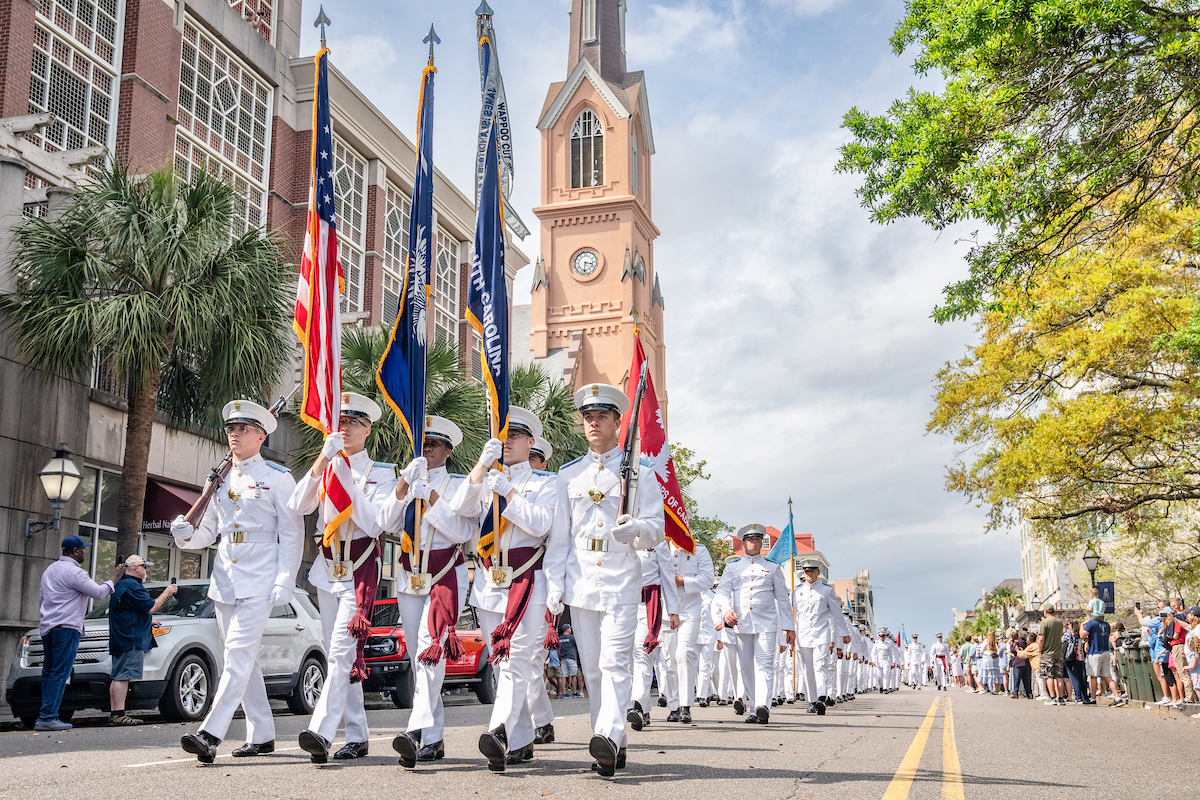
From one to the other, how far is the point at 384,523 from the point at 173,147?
1933 centimetres

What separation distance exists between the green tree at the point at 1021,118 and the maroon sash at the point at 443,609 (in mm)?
7990

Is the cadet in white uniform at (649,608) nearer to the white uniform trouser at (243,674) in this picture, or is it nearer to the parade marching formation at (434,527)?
the parade marching formation at (434,527)

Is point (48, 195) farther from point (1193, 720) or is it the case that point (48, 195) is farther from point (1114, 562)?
point (1114, 562)

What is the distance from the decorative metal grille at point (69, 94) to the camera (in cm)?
2075

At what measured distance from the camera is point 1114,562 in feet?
145

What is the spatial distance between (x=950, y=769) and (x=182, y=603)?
874cm

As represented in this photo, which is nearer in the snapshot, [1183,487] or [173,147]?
[1183,487]

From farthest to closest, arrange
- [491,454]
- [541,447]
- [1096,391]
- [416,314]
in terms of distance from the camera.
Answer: [1096,391] → [541,447] → [416,314] → [491,454]

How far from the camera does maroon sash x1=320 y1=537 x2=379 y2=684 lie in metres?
7.05

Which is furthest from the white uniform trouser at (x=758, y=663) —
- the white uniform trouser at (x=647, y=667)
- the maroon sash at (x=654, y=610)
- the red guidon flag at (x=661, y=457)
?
the red guidon flag at (x=661, y=457)

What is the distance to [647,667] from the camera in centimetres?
947

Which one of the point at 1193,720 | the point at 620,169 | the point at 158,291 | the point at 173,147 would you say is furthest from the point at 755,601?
the point at 620,169

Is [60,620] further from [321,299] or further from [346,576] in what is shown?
[346,576]

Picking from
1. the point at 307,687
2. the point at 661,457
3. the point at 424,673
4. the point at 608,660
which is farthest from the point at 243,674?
the point at 307,687
